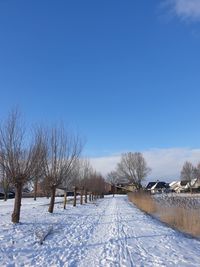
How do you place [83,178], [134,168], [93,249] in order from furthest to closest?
[134,168], [83,178], [93,249]

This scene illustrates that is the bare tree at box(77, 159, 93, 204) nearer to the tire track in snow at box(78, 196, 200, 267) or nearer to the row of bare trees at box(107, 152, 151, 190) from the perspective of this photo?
the tire track in snow at box(78, 196, 200, 267)

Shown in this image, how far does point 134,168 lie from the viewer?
415 ft

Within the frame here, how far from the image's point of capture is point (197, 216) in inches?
794

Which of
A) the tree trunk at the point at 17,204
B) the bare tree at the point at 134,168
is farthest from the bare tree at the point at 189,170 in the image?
the tree trunk at the point at 17,204

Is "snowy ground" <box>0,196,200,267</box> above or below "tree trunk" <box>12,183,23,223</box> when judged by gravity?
below

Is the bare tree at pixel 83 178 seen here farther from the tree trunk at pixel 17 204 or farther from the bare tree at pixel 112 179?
the bare tree at pixel 112 179

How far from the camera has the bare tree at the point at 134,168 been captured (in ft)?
409

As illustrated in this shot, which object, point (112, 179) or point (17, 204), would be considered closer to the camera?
point (17, 204)

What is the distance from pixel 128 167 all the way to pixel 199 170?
25.7 meters

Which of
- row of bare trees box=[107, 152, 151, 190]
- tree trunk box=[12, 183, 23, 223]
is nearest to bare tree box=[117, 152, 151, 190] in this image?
row of bare trees box=[107, 152, 151, 190]

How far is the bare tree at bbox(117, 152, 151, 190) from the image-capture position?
12469 cm

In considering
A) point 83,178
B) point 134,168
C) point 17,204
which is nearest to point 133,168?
point 134,168

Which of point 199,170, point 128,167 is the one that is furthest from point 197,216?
point 199,170

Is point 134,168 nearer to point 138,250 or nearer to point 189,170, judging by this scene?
point 189,170
